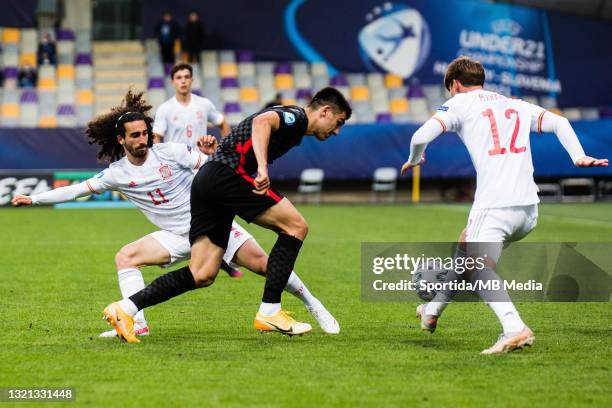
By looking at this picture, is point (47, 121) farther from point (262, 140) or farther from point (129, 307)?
point (262, 140)

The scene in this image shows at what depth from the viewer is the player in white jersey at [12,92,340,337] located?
26.0 ft

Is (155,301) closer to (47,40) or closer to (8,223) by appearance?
(8,223)

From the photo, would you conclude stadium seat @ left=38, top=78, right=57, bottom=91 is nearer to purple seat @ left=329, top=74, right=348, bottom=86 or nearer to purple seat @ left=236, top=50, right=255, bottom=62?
purple seat @ left=236, top=50, right=255, bottom=62

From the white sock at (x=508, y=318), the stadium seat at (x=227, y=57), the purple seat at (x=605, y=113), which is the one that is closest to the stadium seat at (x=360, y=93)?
the stadium seat at (x=227, y=57)

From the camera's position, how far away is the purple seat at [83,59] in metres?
30.1

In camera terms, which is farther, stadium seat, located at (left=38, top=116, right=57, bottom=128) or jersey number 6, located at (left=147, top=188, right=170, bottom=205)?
stadium seat, located at (left=38, top=116, right=57, bottom=128)

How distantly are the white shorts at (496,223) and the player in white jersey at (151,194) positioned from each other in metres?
1.34

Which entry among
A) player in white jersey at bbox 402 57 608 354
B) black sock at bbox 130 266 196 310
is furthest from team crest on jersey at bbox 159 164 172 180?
player in white jersey at bbox 402 57 608 354

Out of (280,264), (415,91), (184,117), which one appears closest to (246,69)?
(415,91)

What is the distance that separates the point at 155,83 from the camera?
2936 centimetres

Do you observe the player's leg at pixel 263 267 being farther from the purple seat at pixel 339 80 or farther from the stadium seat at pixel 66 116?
the purple seat at pixel 339 80

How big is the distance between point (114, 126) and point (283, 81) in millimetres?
22271

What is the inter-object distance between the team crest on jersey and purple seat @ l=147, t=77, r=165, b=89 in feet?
70.4

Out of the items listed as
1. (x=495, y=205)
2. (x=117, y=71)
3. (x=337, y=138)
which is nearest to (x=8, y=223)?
(x=337, y=138)
